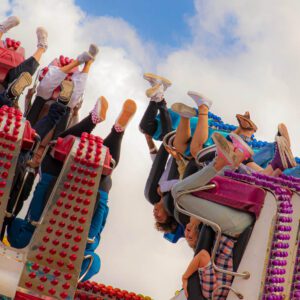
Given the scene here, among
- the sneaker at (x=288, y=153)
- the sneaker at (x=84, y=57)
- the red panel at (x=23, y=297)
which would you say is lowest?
the red panel at (x=23, y=297)

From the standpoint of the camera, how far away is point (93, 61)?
A: 8.91 metres

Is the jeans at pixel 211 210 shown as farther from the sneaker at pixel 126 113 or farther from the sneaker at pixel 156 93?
the sneaker at pixel 156 93

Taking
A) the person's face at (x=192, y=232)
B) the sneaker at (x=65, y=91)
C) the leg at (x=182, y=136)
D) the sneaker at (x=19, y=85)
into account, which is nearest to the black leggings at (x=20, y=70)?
the sneaker at (x=19, y=85)

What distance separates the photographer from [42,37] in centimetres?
913

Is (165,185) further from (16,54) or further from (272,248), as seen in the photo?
(16,54)

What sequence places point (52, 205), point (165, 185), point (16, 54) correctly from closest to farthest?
1. point (52, 205)
2. point (165, 185)
3. point (16, 54)

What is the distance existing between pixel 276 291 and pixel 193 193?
1176mm

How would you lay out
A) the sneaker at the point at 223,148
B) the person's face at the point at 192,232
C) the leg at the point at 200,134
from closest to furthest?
the sneaker at the point at 223,148
the person's face at the point at 192,232
the leg at the point at 200,134

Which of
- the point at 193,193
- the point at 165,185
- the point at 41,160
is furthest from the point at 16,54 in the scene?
the point at 193,193

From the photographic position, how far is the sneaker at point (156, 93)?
28.0 feet

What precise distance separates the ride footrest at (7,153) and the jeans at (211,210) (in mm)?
1651

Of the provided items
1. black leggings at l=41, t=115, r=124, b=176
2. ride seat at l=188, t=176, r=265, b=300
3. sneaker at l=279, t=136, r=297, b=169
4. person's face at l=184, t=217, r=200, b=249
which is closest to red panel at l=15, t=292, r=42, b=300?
ride seat at l=188, t=176, r=265, b=300

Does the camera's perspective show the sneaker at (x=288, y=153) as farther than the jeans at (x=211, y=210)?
Yes

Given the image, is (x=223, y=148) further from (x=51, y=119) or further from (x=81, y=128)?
(x=51, y=119)
